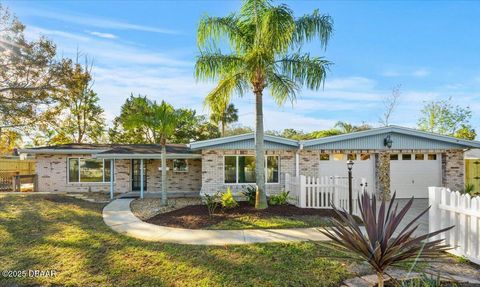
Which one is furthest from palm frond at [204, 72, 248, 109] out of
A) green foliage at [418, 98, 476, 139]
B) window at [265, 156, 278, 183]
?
green foliage at [418, 98, 476, 139]

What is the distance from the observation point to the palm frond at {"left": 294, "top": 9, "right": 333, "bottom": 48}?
920 cm

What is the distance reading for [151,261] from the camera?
5.27 meters

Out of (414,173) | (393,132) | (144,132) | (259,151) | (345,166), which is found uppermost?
(144,132)

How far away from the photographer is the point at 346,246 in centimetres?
337

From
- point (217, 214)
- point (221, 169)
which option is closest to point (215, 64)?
point (217, 214)

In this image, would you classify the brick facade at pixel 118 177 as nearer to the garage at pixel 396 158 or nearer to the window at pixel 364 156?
the garage at pixel 396 158

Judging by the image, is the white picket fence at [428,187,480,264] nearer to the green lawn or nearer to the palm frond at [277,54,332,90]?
the green lawn

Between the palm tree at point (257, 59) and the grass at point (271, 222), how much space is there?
127cm

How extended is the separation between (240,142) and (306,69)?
4.84 m

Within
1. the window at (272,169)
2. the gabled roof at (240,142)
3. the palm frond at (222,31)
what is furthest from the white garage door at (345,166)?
the palm frond at (222,31)

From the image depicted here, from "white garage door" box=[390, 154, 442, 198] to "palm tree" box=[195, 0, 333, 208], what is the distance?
269 inches

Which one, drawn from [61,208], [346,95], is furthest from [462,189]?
[61,208]

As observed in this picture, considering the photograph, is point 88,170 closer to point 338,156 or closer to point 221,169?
point 221,169

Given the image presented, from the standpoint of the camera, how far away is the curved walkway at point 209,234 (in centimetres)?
646
